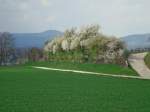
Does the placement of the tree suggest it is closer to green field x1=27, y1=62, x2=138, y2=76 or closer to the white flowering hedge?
the white flowering hedge

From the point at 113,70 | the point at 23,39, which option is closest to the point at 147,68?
the point at 113,70

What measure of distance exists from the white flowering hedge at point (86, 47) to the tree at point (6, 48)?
13724mm

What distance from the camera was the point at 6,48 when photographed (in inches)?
2884

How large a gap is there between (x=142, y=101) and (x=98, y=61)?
2759cm

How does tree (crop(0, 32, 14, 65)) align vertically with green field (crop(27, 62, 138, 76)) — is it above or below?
above

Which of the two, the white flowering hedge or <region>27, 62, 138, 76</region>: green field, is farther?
the white flowering hedge

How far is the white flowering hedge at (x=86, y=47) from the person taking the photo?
43.0 meters

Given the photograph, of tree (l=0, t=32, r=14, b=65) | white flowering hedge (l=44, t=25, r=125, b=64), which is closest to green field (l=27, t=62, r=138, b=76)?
white flowering hedge (l=44, t=25, r=125, b=64)

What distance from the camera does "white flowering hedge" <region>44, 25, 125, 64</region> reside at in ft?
141

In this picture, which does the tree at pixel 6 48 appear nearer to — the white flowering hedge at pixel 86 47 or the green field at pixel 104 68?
the white flowering hedge at pixel 86 47

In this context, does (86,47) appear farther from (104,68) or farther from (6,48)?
(6,48)

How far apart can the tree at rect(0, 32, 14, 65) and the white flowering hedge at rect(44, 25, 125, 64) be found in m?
13.7

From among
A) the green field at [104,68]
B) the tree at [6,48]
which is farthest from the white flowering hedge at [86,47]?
the tree at [6,48]

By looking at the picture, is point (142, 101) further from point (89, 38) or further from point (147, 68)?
point (89, 38)
